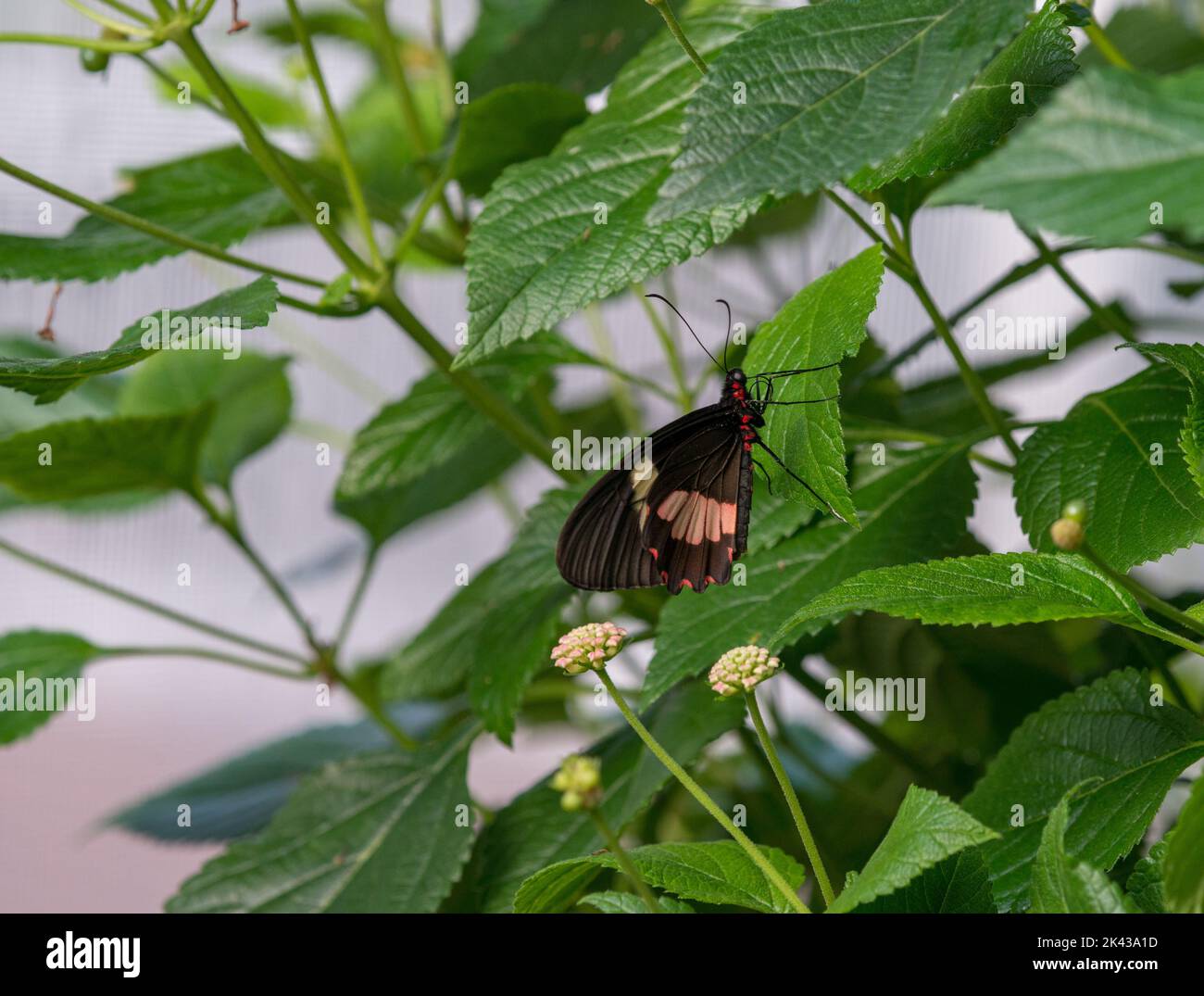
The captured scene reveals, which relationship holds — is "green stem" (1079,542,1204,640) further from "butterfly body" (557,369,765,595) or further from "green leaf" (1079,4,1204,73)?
"green leaf" (1079,4,1204,73)

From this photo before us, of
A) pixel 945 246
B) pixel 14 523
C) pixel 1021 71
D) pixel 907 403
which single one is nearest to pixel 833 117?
pixel 1021 71

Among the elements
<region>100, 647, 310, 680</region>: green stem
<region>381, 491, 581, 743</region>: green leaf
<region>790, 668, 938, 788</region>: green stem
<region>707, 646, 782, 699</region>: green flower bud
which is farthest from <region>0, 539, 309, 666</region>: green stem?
<region>707, 646, 782, 699</region>: green flower bud

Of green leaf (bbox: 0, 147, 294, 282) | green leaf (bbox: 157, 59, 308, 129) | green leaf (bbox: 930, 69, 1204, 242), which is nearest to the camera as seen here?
green leaf (bbox: 930, 69, 1204, 242)

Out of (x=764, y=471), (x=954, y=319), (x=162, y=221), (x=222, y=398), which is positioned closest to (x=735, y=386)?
(x=764, y=471)

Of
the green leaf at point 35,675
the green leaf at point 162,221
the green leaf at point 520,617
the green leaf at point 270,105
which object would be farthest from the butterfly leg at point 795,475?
the green leaf at point 270,105

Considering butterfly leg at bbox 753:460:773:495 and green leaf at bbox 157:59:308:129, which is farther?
green leaf at bbox 157:59:308:129
